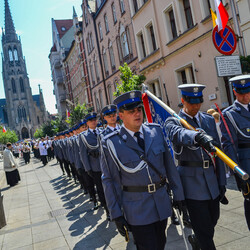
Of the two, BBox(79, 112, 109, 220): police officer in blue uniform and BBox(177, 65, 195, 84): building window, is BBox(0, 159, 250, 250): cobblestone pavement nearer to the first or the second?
BBox(79, 112, 109, 220): police officer in blue uniform

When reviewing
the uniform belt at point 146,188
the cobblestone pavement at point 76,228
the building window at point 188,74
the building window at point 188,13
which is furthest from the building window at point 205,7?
the uniform belt at point 146,188

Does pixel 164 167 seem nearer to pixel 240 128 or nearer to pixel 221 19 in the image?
pixel 240 128

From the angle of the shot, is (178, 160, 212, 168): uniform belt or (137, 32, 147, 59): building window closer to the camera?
(178, 160, 212, 168): uniform belt

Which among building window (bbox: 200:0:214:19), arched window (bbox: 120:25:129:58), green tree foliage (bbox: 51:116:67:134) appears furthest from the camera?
green tree foliage (bbox: 51:116:67:134)

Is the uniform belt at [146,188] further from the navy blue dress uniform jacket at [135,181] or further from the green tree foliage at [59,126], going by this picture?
the green tree foliage at [59,126]

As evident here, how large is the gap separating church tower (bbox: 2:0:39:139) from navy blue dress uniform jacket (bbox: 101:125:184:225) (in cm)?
11565

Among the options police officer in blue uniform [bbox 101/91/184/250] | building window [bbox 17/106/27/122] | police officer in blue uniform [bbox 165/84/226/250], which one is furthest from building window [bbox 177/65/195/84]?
building window [bbox 17/106/27/122]

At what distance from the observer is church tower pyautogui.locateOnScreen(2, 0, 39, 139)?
11219 cm

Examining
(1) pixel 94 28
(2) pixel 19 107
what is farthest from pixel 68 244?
(2) pixel 19 107

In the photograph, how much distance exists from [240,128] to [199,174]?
2.60 feet

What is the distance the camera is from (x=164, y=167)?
10.9 ft

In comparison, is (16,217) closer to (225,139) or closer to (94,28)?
(225,139)

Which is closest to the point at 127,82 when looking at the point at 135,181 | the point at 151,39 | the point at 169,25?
the point at 169,25

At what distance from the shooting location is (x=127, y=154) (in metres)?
3.14
